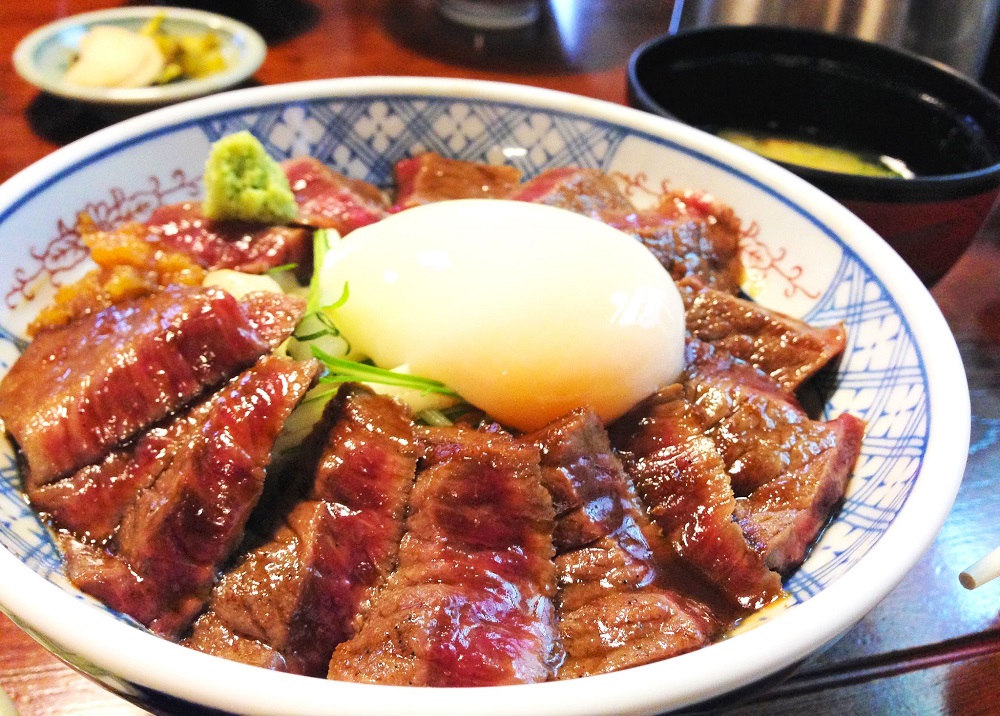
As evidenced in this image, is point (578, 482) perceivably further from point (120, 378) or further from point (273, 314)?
point (120, 378)

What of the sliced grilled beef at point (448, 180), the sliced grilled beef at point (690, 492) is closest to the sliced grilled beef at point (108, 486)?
the sliced grilled beef at point (690, 492)

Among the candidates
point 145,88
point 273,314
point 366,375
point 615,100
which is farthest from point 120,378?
point 615,100

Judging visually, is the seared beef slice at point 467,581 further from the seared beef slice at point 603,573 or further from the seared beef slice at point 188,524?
the seared beef slice at point 188,524

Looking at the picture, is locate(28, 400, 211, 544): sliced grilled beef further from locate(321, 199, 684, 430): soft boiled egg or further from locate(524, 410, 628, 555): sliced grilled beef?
locate(524, 410, 628, 555): sliced grilled beef

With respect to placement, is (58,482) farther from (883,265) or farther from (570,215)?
(883,265)

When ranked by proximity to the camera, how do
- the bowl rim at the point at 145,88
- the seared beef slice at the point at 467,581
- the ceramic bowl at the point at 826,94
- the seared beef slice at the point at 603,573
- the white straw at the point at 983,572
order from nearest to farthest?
the seared beef slice at the point at 467,581 → the seared beef slice at the point at 603,573 → the white straw at the point at 983,572 → the ceramic bowl at the point at 826,94 → the bowl rim at the point at 145,88

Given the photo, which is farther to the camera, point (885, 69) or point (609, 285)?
point (885, 69)

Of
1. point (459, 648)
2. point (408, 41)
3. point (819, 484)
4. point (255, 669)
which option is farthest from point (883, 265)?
point (408, 41)
